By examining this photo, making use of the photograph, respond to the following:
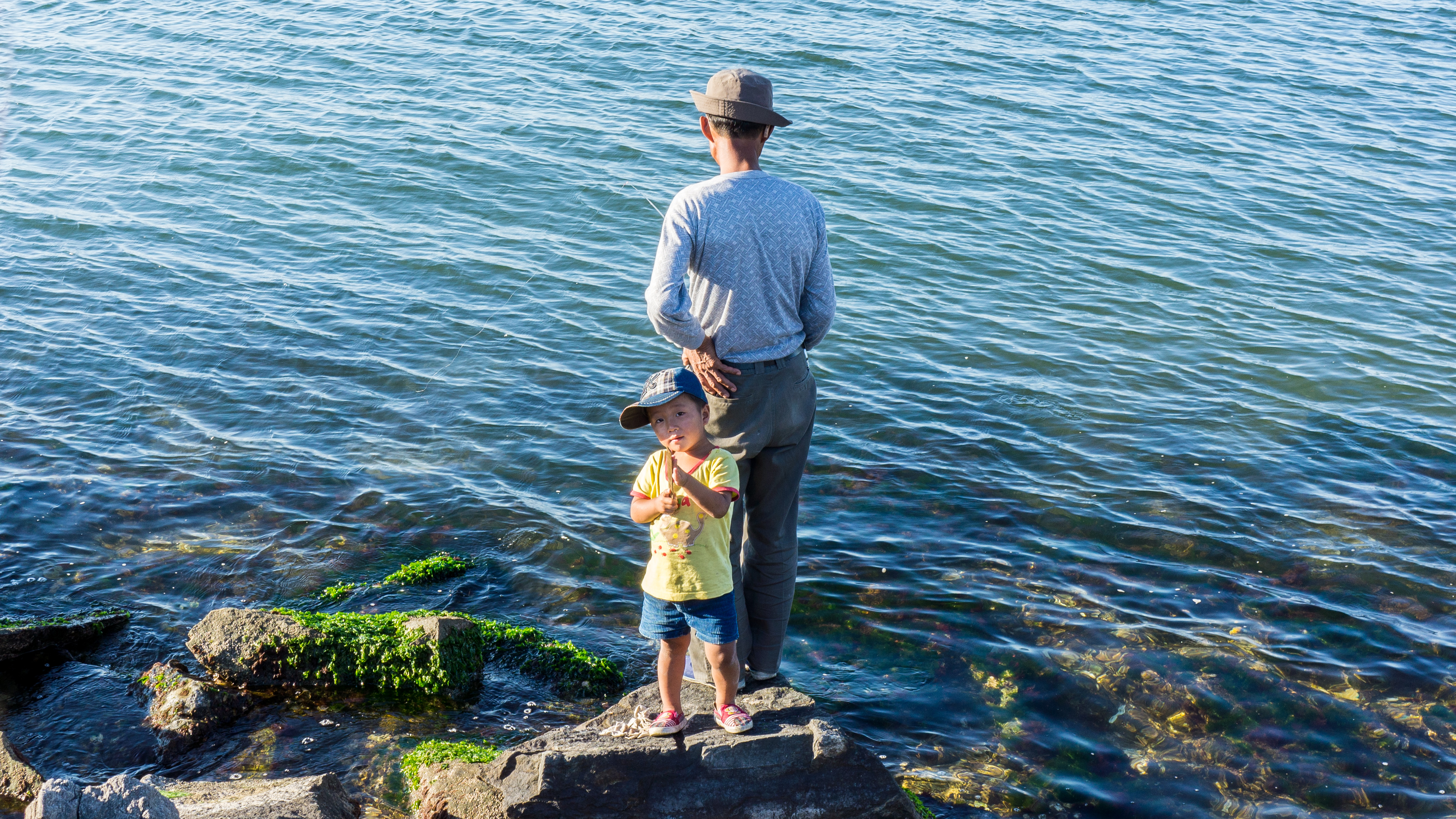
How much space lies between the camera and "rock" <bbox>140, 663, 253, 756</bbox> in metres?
5.77

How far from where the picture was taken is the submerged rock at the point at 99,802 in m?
3.83

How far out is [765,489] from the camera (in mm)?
5129

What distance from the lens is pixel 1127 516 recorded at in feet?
27.3

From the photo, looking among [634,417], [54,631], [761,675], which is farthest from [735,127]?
[54,631]

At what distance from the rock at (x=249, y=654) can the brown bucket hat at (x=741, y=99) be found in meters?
3.71

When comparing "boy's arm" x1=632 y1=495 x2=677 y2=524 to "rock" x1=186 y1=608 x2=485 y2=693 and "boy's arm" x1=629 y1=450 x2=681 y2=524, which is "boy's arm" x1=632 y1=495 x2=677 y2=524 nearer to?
"boy's arm" x1=629 y1=450 x2=681 y2=524

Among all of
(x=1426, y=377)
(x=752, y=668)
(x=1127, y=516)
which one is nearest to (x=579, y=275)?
(x=1127, y=516)

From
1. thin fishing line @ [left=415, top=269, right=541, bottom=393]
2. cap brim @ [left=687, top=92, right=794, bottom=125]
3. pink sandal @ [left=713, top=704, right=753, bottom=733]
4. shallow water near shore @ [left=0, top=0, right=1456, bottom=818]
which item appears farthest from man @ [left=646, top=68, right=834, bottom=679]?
thin fishing line @ [left=415, top=269, right=541, bottom=393]

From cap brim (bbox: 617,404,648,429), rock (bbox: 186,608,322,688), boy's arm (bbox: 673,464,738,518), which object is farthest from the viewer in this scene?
rock (bbox: 186,608,322,688)

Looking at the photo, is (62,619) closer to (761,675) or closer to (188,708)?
(188,708)

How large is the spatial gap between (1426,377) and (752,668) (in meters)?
8.34

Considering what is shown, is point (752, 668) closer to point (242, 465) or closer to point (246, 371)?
point (242, 465)

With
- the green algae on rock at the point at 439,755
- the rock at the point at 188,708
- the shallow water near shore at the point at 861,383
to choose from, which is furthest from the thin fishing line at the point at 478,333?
the green algae on rock at the point at 439,755

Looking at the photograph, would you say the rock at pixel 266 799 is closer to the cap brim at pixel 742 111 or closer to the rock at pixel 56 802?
the rock at pixel 56 802
